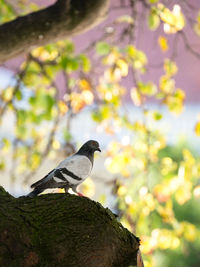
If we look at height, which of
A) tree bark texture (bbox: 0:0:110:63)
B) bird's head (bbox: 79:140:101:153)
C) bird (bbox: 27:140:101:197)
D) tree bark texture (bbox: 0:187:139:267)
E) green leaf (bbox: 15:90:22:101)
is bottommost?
tree bark texture (bbox: 0:187:139:267)

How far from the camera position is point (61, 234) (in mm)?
1270

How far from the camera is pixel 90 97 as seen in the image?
3.80 meters

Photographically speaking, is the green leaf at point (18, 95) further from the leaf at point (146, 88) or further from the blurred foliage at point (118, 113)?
the leaf at point (146, 88)

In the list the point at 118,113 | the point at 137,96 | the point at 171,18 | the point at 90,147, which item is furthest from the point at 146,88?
the point at 90,147

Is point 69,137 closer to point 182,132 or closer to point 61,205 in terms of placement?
point 61,205

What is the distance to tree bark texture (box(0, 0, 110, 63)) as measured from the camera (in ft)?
7.55

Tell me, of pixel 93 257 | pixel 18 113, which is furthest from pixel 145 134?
pixel 93 257

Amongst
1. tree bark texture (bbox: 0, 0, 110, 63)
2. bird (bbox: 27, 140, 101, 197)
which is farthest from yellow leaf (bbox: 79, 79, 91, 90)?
bird (bbox: 27, 140, 101, 197)

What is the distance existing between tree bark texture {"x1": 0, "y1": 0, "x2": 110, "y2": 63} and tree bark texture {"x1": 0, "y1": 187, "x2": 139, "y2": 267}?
1148mm

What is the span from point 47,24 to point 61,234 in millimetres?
1355

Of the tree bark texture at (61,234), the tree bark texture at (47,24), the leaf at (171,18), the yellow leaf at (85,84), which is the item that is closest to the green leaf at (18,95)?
the yellow leaf at (85,84)

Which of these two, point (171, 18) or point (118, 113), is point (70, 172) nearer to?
point (171, 18)

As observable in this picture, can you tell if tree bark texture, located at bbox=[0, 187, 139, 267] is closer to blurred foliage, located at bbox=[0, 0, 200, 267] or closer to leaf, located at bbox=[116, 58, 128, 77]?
blurred foliage, located at bbox=[0, 0, 200, 267]

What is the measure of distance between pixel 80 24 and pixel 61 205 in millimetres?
1333
